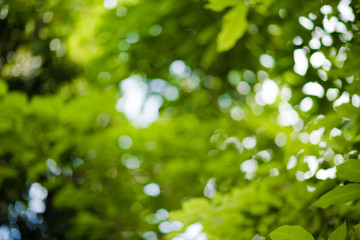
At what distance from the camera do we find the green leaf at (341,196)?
91cm

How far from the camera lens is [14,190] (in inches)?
128

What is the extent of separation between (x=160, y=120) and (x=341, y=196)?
2386 millimetres

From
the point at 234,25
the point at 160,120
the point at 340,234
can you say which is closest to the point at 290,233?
the point at 340,234

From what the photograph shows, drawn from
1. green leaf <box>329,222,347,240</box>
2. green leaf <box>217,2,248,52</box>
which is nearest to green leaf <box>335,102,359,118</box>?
green leaf <box>329,222,347,240</box>

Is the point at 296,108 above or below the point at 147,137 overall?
above

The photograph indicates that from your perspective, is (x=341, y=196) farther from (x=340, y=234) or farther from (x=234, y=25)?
(x=234, y=25)

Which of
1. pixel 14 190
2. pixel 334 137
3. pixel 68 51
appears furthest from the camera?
pixel 68 51

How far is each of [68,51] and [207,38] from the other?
200cm

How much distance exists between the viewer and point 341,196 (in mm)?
919

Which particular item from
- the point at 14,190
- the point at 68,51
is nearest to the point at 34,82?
the point at 68,51

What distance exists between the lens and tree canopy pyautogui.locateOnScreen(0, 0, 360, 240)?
1.58 meters

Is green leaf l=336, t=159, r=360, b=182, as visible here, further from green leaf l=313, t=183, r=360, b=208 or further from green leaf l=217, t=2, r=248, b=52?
green leaf l=217, t=2, r=248, b=52

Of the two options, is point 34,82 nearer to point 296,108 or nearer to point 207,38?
point 207,38

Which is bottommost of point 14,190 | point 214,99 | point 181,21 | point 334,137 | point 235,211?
point 14,190
